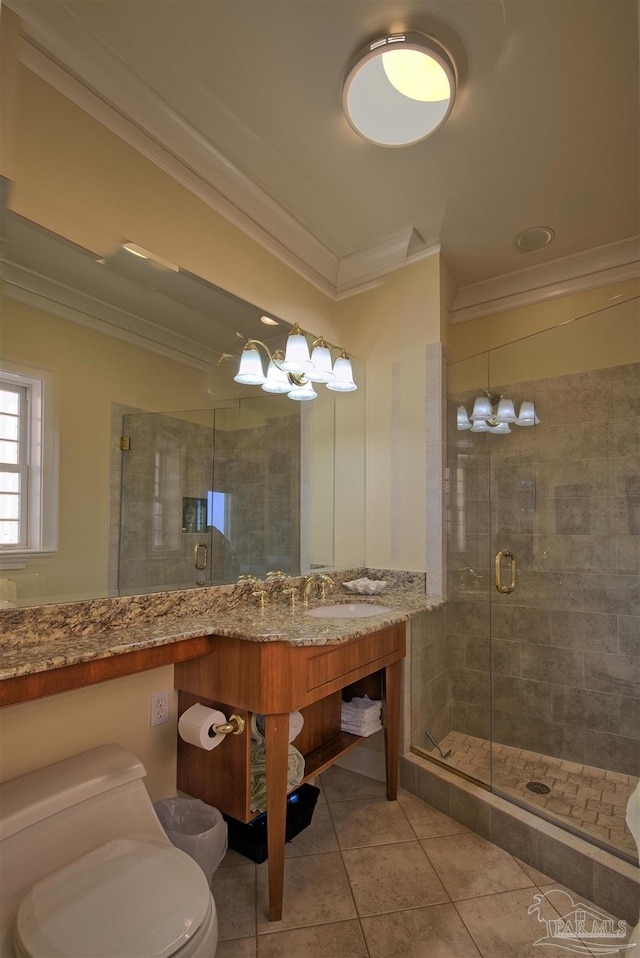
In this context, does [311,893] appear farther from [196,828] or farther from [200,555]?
[200,555]

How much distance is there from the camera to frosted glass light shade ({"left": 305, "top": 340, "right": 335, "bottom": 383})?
233 centimetres

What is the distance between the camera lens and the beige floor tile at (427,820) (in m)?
1.83

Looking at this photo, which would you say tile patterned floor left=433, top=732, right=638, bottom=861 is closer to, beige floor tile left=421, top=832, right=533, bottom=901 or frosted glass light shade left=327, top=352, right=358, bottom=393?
beige floor tile left=421, top=832, right=533, bottom=901

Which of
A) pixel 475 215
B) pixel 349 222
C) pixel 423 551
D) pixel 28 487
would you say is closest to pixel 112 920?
pixel 28 487

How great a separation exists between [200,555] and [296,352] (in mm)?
1066

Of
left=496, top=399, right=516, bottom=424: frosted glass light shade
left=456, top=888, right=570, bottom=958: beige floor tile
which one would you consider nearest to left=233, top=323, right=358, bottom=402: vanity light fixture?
left=496, top=399, right=516, bottom=424: frosted glass light shade

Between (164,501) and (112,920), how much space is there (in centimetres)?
110

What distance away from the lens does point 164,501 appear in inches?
65.2

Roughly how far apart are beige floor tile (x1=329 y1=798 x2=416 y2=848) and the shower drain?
55cm

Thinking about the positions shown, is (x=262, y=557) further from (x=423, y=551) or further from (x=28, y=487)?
(x=28, y=487)

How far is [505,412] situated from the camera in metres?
2.55

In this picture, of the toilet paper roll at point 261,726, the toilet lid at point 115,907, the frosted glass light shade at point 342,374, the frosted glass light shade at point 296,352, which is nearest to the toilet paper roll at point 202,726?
the toilet paper roll at point 261,726

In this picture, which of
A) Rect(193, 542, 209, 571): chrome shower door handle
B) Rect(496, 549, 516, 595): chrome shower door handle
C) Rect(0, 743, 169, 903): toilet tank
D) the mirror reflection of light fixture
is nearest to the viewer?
Rect(0, 743, 169, 903): toilet tank

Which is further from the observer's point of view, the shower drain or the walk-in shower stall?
the walk-in shower stall
